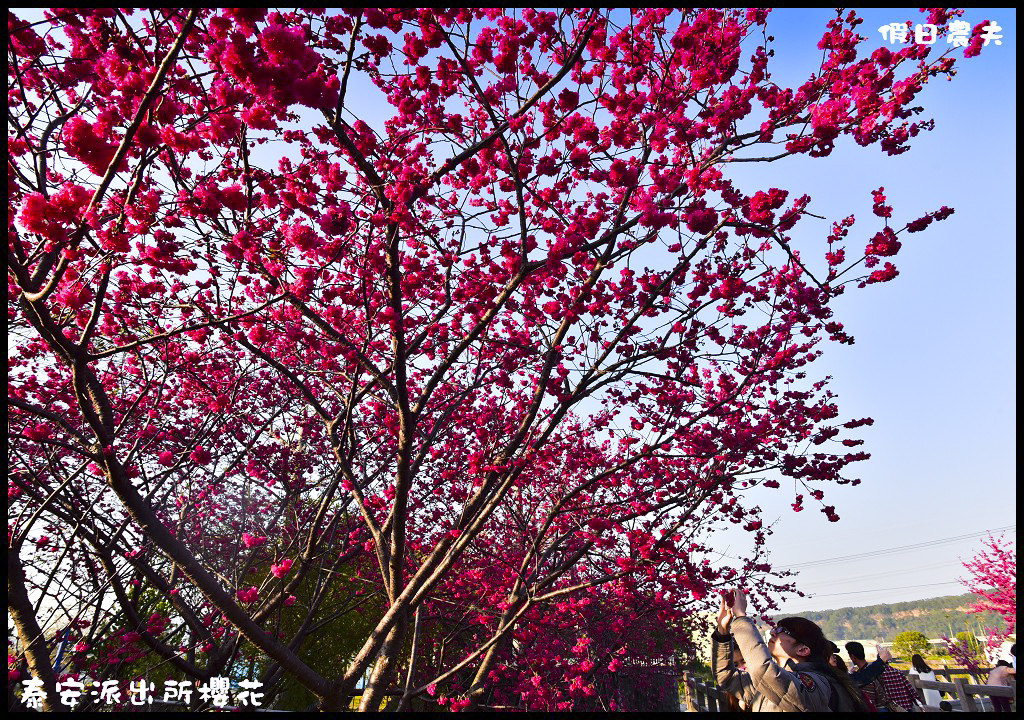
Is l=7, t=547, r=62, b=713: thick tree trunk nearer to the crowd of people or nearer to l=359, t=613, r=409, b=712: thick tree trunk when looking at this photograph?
l=359, t=613, r=409, b=712: thick tree trunk

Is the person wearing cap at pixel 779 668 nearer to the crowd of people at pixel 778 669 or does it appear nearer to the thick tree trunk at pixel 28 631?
the crowd of people at pixel 778 669

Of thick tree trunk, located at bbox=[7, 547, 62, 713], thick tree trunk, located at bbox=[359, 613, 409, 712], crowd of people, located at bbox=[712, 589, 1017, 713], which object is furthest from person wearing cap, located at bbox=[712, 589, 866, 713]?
thick tree trunk, located at bbox=[7, 547, 62, 713]

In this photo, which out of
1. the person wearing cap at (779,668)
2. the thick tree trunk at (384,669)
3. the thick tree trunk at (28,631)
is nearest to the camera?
the person wearing cap at (779,668)

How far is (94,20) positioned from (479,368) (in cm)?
Answer: 423

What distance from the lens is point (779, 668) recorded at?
2867mm

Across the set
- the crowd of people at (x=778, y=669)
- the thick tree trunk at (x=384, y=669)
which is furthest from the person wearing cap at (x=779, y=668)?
the thick tree trunk at (x=384, y=669)

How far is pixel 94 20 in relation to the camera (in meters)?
3.40

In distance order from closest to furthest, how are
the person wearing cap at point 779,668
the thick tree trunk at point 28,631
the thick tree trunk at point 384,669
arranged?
the person wearing cap at point 779,668
the thick tree trunk at point 28,631
the thick tree trunk at point 384,669

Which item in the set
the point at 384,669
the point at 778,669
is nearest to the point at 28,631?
the point at 384,669

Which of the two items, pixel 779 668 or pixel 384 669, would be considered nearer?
pixel 779 668

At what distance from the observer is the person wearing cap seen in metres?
2.81

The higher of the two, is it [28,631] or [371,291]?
[371,291]

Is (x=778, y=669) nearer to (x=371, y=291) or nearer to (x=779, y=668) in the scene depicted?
(x=779, y=668)

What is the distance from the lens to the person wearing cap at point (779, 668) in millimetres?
2812
